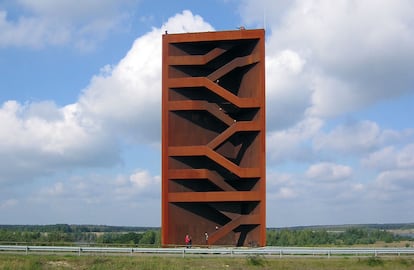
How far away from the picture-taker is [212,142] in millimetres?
49688

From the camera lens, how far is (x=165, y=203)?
163 feet

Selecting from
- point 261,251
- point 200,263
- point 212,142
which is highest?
point 212,142

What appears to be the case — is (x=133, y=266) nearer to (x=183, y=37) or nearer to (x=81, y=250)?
(x=81, y=250)

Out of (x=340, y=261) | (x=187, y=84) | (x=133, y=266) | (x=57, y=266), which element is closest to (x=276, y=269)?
(x=340, y=261)

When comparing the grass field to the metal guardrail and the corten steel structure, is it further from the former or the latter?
the corten steel structure

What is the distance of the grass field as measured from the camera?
3578 cm

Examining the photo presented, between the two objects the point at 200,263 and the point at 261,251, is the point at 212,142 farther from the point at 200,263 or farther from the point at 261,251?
the point at 200,263

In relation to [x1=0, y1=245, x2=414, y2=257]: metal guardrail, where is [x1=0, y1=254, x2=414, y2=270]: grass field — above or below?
below

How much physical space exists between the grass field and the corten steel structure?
36.3ft

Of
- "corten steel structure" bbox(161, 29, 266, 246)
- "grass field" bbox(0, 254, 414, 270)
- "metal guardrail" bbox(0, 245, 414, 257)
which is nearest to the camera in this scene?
"grass field" bbox(0, 254, 414, 270)

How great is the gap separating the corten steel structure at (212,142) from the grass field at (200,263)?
11072 millimetres

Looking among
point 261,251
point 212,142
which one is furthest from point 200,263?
point 212,142

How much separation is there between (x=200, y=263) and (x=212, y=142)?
1495 centimetres

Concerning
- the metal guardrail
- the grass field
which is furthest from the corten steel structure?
the grass field
